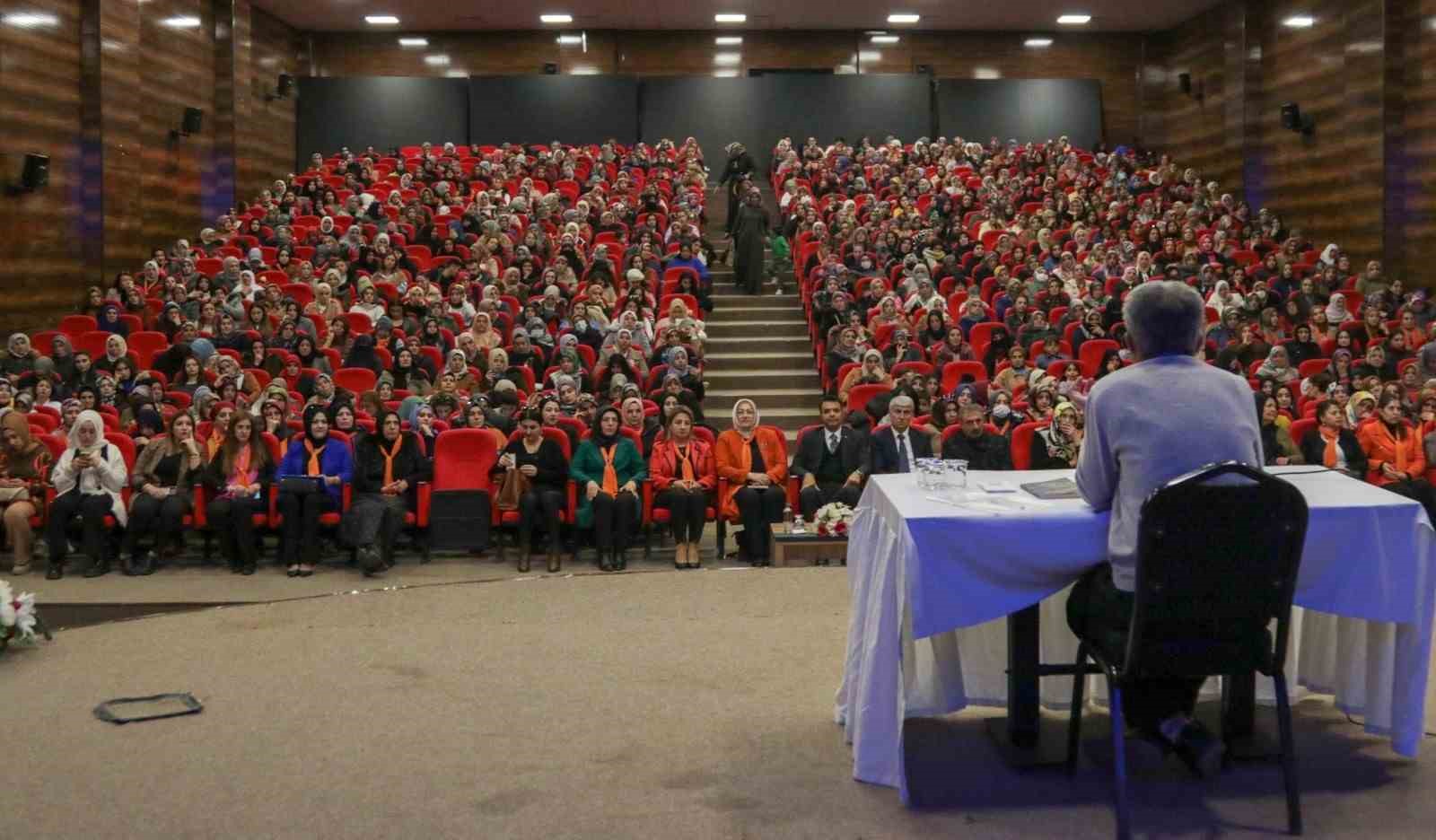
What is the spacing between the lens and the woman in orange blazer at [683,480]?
25.6ft

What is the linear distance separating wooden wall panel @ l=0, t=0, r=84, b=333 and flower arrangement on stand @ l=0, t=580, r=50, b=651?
8075mm

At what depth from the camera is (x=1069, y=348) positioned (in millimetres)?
11133

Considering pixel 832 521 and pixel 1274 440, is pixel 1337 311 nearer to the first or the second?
pixel 1274 440

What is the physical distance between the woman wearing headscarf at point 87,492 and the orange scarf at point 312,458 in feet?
3.46

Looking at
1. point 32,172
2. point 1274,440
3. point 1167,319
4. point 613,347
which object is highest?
point 32,172

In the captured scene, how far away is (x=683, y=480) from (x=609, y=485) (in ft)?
1.40

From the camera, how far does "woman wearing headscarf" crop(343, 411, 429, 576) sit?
7789 millimetres

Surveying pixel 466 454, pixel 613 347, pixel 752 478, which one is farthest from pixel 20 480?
pixel 752 478

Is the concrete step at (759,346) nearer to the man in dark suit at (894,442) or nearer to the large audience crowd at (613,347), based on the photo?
the large audience crowd at (613,347)

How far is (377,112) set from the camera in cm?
2098

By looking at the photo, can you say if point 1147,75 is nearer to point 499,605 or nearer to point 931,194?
point 931,194

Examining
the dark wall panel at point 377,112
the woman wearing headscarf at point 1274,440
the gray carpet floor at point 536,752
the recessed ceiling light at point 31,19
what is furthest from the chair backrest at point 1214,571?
the dark wall panel at point 377,112

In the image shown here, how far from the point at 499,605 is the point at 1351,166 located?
41.1 ft

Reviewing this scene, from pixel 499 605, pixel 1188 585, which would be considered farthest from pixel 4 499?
pixel 1188 585
